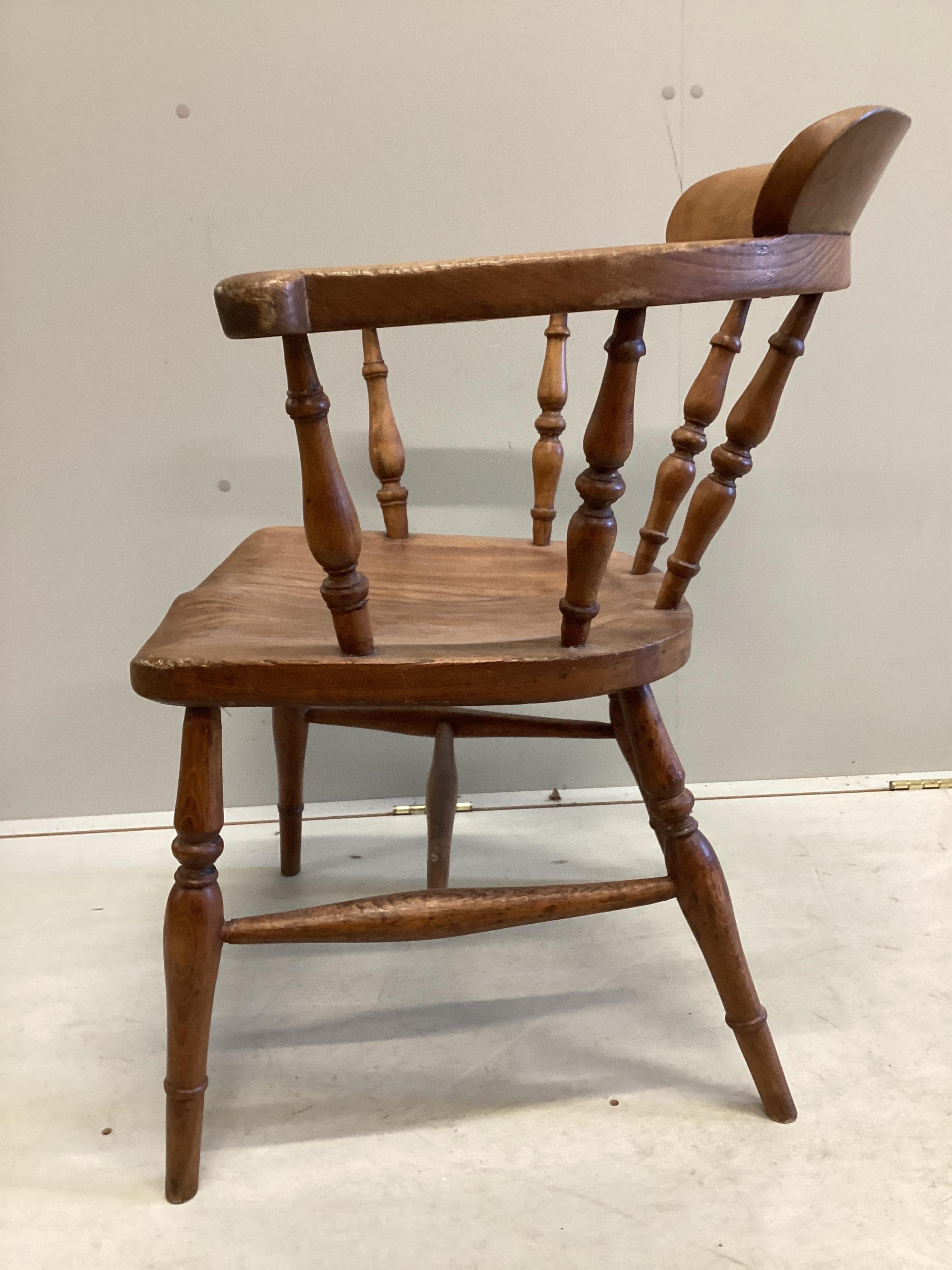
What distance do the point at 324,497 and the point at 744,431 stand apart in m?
0.31

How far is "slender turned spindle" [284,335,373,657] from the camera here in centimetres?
62

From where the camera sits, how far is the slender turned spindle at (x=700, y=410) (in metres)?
0.85

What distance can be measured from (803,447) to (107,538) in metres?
0.90

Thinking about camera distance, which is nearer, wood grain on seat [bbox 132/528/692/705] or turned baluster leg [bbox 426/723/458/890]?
wood grain on seat [bbox 132/528/692/705]

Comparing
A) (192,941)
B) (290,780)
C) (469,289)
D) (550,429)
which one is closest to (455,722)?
(290,780)

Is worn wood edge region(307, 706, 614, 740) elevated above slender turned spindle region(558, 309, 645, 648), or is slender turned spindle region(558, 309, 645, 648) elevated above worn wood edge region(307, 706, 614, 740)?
slender turned spindle region(558, 309, 645, 648)

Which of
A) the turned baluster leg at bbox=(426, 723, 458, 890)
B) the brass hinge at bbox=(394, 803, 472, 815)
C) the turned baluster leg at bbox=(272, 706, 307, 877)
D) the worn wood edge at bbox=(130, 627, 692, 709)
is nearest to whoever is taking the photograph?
the worn wood edge at bbox=(130, 627, 692, 709)

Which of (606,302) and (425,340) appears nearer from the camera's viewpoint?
(606,302)

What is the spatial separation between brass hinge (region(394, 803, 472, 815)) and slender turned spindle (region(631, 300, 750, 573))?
595 mm

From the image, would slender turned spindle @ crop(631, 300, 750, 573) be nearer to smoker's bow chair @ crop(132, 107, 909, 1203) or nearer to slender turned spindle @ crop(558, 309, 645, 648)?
smoker's bow chair @ crop(132, 107, 909, 1203)

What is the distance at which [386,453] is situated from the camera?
1159 millimetres

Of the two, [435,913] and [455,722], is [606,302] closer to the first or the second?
[435,913]

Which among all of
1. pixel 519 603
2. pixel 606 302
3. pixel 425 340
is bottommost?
pixel 519 603

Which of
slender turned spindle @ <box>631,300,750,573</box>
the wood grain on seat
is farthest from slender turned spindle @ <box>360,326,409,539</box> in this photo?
slender turned spindle @ <box>631,300,750,573</box>
